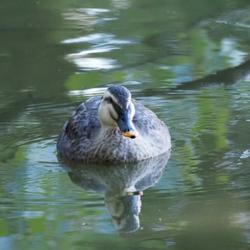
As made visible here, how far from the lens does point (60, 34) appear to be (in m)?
15.5

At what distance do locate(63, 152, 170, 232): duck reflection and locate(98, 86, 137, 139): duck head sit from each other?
0.38 m

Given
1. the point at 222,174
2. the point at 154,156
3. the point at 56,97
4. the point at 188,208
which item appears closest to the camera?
the point at 188,208

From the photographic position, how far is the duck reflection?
8.76 m

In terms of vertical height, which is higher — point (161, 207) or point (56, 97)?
point (161, 207)

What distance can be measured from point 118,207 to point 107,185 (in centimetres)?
69

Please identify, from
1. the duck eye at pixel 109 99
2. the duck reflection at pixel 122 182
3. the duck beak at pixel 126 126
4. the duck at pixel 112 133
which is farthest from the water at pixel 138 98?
the duck eye at pixel 109 99

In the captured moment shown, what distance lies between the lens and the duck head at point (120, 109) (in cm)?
992

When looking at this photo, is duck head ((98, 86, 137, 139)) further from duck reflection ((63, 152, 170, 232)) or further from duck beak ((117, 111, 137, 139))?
duck reflection ((63, 152, 170, 232))

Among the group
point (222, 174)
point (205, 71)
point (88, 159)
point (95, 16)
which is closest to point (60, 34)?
point (95, 16)

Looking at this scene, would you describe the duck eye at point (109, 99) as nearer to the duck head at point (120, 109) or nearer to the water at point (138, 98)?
the duck head at point (120, 109)

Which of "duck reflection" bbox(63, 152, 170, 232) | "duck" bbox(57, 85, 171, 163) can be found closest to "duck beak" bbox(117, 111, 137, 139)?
"duck" bbox(57, 85, 171, 163)

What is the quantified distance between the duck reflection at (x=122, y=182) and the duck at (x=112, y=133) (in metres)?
0.10

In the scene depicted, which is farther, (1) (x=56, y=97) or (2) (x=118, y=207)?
(1) (x=56, y=97)

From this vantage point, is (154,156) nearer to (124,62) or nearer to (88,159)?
(88,159)
